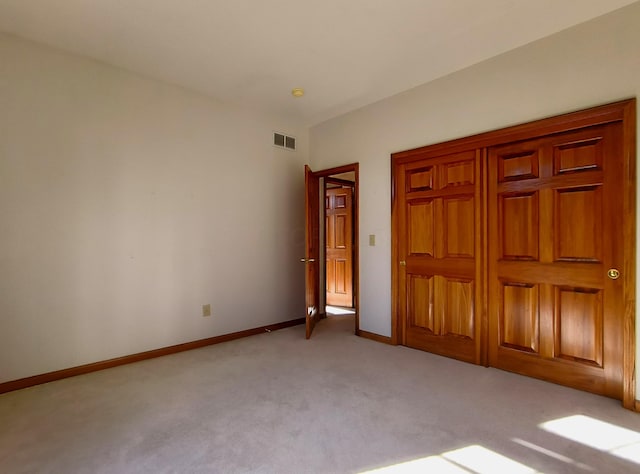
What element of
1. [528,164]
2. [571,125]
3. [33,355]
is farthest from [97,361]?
[571,125]

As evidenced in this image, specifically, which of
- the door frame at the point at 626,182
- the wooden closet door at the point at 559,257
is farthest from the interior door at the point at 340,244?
the door frame at the point at 626,182

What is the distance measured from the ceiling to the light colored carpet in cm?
275

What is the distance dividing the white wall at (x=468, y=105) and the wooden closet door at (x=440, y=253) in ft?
0.66

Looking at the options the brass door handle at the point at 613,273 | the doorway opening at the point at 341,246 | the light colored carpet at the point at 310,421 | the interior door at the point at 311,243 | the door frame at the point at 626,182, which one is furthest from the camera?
the doorway opening at the point at 341,246

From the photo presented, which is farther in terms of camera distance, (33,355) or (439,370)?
(439,370)

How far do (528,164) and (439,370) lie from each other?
191cm

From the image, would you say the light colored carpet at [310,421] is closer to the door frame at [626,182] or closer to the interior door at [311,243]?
the door frame at [626,182]

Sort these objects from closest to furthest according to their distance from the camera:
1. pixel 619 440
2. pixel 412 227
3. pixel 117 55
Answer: pixel 619 440 < pixel 117 55 < pixel 412 227

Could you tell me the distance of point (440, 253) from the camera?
3312 mm

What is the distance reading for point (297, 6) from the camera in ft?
7.50

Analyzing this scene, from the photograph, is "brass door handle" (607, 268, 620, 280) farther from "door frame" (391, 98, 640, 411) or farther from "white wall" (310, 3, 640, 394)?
"white wall" (310, 3, 640, 394)

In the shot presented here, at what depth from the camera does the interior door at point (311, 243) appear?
3.89 metres

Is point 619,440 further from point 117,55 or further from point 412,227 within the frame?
point 117,55

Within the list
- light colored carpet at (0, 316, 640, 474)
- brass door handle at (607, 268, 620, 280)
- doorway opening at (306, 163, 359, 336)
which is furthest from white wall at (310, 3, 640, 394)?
doorway opening at (306, 163, 359, 336)
